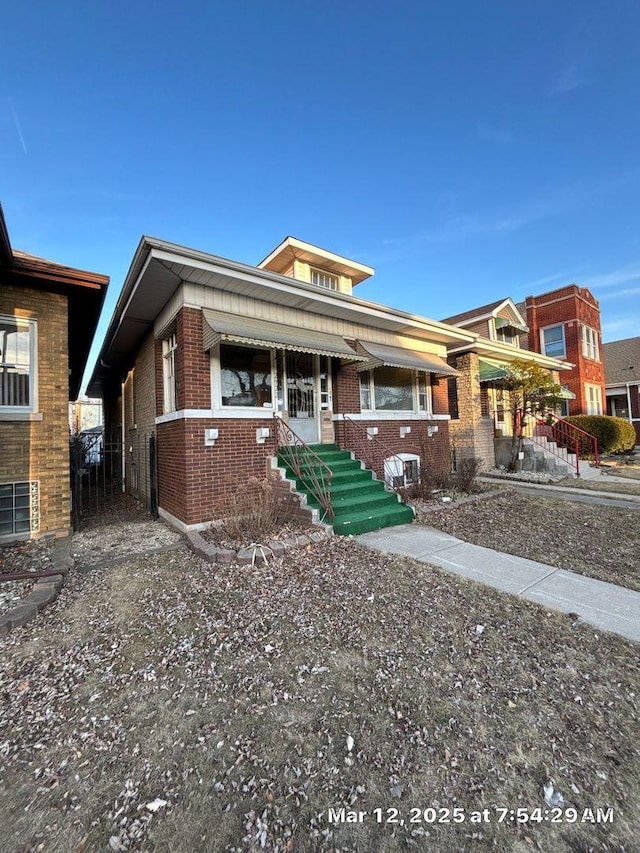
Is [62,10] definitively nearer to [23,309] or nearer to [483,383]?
[23,309]

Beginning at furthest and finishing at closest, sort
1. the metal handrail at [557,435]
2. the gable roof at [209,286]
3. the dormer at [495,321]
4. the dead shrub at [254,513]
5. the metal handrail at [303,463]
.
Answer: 1. the dormer at [495,321]
2. the metal handrail at [557,435]
3. the metal handrail at [303,463]
4. the gable roof at [209,286]
5. the dead shrub at [254,513]

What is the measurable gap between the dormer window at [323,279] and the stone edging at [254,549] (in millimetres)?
8668

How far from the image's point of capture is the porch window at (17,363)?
20.2ft

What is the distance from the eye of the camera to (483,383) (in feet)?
46.9

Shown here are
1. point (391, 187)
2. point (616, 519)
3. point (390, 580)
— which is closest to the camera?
point (390, 580)

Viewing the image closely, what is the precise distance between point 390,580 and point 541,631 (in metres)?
1.57

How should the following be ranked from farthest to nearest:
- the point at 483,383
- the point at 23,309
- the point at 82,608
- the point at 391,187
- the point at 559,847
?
1. the point at 483,383
2. the point at 391,187
3. the point at 23,309
4. the point at 82,608
5. the point at 559,847

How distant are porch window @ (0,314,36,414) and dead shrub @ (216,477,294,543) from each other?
3884 millimetres

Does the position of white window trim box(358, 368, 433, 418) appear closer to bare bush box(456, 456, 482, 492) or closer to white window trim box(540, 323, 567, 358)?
bare bush box(456, 456, 482, 492)

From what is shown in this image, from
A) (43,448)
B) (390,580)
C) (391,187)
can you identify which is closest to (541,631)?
(390,580)

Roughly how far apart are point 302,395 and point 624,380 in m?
25.0

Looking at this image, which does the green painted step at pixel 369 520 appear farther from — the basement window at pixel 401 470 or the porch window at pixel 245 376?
the porch window at pixel 245 376

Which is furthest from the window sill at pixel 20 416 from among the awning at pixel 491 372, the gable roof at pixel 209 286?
the awning at pixel 491 372

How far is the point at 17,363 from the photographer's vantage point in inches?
246
